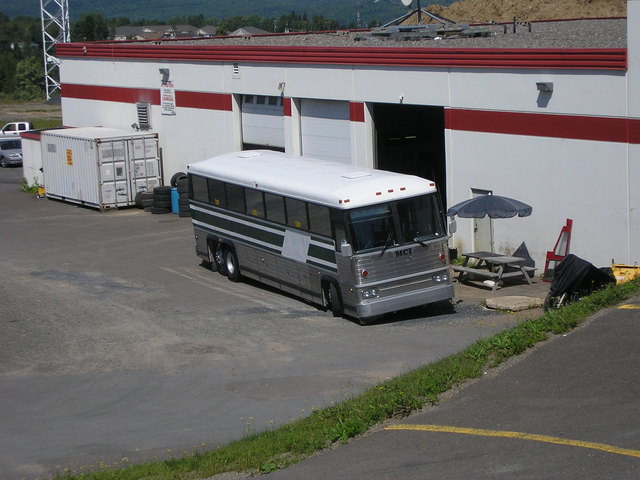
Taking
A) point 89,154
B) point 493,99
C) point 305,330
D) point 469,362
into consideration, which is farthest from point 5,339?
point 89,154

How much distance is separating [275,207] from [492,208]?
181 inches

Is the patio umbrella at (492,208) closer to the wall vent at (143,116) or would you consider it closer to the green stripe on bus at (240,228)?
the green stripe on bus at (240,228)

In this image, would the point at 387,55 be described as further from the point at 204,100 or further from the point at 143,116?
the point at 143,116

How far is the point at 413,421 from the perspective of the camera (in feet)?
34.2

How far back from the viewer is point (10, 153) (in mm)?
49156

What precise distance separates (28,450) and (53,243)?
16.5m

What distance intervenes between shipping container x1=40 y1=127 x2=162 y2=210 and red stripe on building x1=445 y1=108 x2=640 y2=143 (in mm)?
13478

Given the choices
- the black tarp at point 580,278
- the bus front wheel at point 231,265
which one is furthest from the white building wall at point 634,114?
the bus front wheel at point 231,265

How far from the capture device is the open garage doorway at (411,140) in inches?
1078

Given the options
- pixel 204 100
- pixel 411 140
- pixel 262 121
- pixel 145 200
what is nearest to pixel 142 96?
pixel 204 100

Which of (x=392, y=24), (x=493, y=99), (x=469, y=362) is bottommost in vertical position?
(x=469, y=362)

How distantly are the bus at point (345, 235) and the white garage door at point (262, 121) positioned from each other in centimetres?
811

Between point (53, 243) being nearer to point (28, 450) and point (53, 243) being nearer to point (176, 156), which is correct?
point (176, 156)

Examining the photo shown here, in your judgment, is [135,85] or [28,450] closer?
[28,450]
